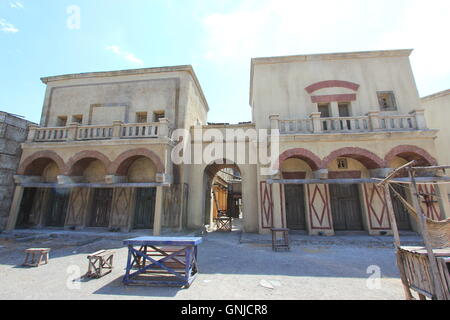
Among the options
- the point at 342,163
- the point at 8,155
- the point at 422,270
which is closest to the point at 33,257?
the point at 8,155

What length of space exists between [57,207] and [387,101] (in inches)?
854

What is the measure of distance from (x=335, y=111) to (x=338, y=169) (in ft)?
11.5

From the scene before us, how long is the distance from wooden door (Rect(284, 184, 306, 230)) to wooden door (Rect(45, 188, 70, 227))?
13.6 metres

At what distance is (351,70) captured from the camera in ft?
42.1

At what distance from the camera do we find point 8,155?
38.1ft

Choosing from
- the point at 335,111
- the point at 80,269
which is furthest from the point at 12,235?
the point at 335,111

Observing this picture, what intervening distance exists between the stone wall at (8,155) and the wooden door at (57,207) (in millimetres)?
1818

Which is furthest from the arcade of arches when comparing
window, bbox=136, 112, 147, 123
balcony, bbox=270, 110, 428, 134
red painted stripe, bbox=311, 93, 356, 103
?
red painted stripe, bbox=311, 93, 356, 103

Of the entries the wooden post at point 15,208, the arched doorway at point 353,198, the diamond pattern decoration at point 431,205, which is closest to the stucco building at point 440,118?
the diamond pattern decoration at point 431,205

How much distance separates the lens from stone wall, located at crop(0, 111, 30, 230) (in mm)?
11281

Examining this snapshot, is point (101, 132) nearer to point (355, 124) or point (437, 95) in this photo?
point (355, 124)

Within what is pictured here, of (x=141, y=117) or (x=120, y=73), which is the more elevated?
(x=120, y=73)

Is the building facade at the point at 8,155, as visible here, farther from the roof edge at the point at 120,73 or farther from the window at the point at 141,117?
the window at the point at 141,117

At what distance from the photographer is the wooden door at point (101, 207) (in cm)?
1252
